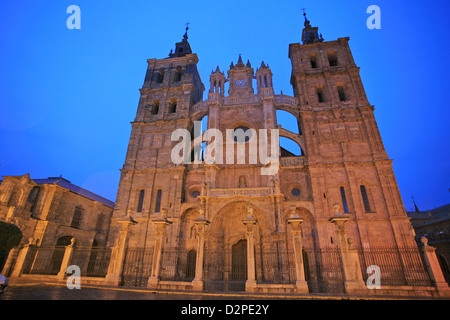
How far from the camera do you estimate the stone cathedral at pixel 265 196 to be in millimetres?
15320

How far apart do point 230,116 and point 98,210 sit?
60.3 ft

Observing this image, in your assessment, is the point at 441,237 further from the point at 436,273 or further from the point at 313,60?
the point at 313,60

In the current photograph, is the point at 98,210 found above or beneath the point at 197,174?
beneath

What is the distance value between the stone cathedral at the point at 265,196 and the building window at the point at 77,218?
18.8ft

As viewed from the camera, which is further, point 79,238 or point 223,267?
point 79,238

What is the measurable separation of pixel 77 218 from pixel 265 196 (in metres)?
19.2

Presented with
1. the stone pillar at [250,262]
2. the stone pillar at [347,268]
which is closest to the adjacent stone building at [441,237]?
the stone pillar at [347,268]

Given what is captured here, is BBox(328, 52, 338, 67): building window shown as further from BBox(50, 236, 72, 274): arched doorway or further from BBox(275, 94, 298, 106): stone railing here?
BBox(50, 236, 72, 274): arched doorway

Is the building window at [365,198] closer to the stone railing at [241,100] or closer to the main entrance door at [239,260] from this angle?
the main entrance door at [239,260]

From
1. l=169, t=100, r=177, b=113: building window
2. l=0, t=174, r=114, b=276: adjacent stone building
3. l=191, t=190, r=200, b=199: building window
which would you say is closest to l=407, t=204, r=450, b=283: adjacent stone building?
l=191, t=190, r=200, b=199: building window

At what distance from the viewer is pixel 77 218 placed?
2312 centimetres

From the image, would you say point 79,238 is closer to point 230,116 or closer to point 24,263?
point 24,263

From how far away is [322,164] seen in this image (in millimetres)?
19391

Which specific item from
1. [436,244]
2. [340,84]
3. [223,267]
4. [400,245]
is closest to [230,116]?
[340,84]
